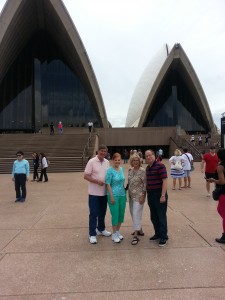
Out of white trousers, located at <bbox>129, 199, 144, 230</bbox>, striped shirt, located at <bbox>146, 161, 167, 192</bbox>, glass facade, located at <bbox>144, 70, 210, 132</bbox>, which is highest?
glass facade, located at <bbox>144, 70, 210, 132</bbox>

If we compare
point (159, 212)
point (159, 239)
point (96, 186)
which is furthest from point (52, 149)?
point (159, 212)

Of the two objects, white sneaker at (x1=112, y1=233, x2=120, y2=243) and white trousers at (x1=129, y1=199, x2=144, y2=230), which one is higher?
white trousers at (x1=129, y1=199, x2=144, y2=230)

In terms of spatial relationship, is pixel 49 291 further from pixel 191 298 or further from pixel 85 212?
pixel 85 212

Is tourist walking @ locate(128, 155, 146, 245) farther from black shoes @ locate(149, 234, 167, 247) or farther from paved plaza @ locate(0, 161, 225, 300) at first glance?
paved plaza @ locate(0, 161, 225, 300)

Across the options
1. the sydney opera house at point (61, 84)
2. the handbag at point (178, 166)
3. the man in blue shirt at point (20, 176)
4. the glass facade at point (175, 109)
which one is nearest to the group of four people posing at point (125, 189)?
the man in blue shirt at point (20, 176)

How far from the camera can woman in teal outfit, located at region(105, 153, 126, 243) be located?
466cm

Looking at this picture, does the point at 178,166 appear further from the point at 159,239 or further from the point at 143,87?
the point at 143,87

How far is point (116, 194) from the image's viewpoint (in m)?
4.71

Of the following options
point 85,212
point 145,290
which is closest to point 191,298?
point 145,290

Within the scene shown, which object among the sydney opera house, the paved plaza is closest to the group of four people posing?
the paved plaza

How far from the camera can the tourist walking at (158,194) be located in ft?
14.9

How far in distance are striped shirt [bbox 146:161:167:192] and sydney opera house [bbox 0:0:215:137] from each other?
30.6 meters

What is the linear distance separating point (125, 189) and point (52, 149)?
18733 millimetres

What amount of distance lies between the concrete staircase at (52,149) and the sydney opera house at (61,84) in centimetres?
1175
